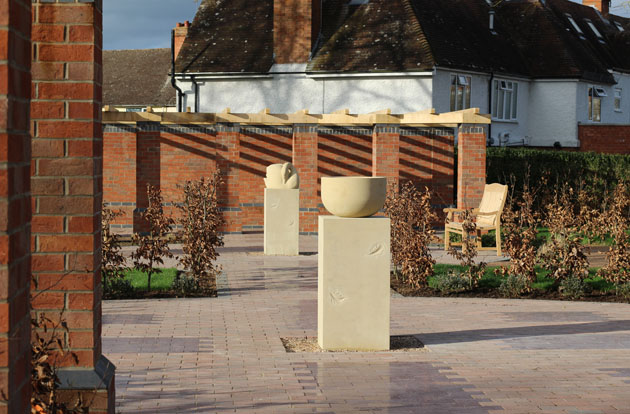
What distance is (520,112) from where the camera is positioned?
35812 mm

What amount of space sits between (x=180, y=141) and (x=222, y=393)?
15774mm

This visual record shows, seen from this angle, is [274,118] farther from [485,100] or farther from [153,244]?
[485,100]

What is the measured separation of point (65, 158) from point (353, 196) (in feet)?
11.4

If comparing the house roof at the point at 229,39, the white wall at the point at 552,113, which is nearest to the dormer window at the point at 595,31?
the white wall at the point at 552,113

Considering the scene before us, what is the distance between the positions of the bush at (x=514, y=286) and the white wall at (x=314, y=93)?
1932 centimetres

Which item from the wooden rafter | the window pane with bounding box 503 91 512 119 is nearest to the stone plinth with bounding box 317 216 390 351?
Result: the wooden rafter

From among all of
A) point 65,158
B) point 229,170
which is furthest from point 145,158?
point 65,158

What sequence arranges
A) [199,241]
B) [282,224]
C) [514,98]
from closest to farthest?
[199,241], [282,224], [514,98]

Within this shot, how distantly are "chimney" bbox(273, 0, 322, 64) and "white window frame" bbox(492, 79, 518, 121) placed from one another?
7.98 meters

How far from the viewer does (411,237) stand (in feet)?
36.7

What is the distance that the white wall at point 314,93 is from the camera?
98.7ft

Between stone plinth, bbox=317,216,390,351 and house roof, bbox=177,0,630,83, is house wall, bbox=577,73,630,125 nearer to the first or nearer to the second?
house roof, bbox=177,0,630,83

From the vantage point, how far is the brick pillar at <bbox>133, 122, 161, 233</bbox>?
2052 cm

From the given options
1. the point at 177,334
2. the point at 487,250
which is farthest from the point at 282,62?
the point at 177,334
